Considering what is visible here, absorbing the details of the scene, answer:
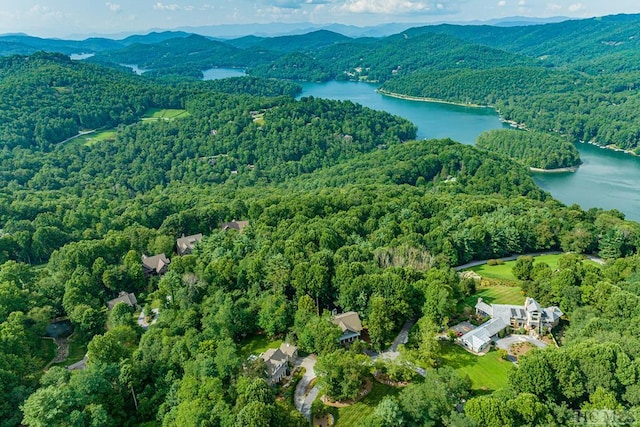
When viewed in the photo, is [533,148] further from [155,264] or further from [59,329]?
[59,329]

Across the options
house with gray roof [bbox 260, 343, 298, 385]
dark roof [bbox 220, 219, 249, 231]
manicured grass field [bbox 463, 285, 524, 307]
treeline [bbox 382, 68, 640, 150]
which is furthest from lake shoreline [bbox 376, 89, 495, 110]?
house with gray roof [bbox 260, 343, 298, 385]

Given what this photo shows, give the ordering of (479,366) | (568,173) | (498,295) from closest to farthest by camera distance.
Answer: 1. (479,366)
2. (498,295)
3. (568,173)

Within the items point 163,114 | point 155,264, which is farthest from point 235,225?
point 163,114

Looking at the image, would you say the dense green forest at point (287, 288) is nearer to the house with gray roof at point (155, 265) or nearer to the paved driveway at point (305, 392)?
the paved driveway at point (305, 392)

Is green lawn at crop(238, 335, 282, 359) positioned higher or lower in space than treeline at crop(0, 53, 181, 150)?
lower

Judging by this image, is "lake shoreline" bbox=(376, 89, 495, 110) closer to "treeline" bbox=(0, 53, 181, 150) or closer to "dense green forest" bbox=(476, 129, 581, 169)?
"dense green forest" bbox=(476, 129, 581, 169)

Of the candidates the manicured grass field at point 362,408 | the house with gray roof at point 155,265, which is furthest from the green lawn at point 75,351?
the manicured grass field at point 362,408
